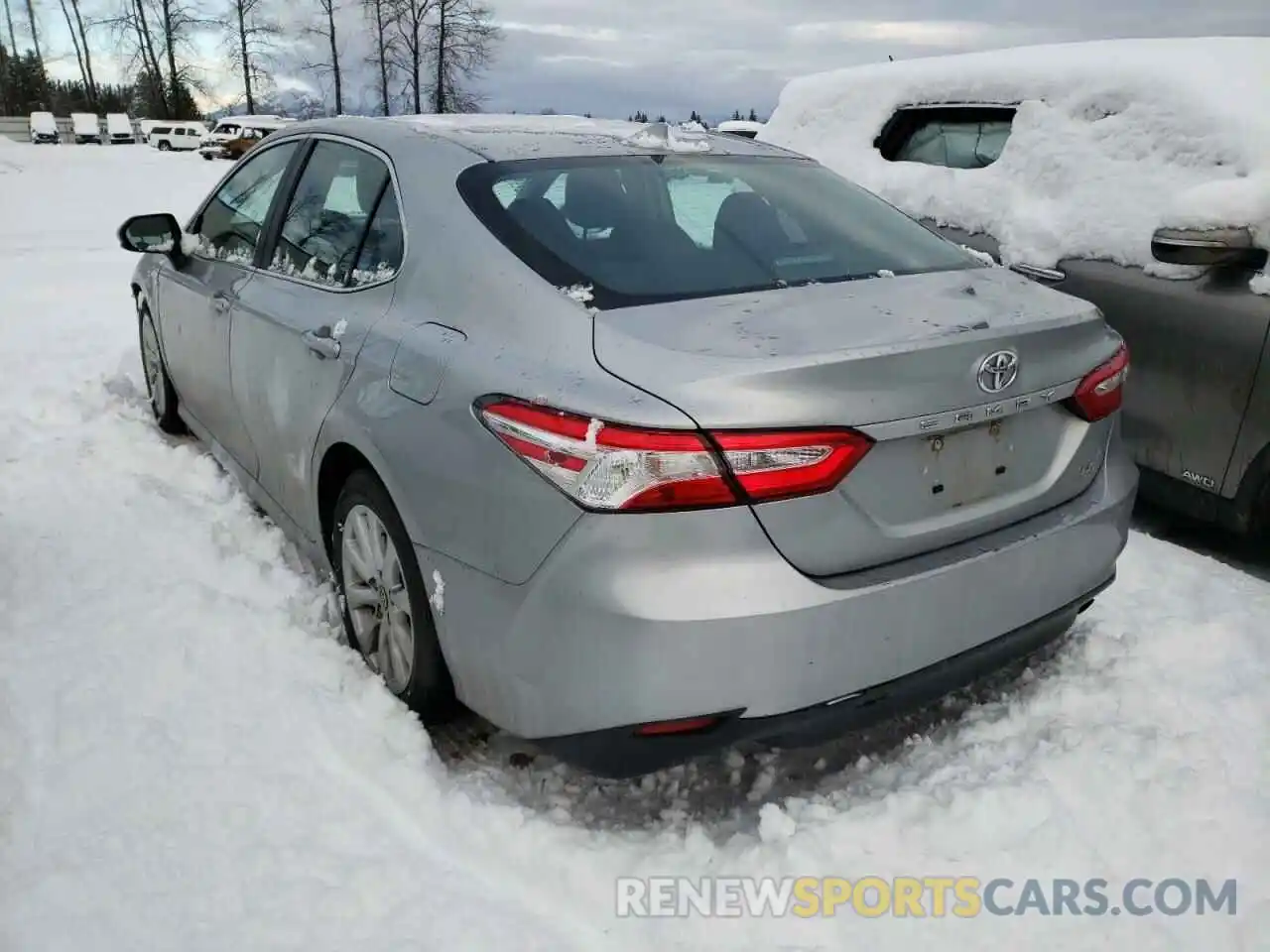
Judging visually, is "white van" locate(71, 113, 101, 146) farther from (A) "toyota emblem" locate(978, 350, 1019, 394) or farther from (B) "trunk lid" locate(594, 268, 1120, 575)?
(A) "toyota emblem" locate(978, 350, 1019, 394)

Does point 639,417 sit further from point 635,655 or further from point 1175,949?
point 1175,949

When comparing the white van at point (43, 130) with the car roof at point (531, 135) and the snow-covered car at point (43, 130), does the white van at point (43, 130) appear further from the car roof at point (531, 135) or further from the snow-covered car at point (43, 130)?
the car roof at point (531, 135)

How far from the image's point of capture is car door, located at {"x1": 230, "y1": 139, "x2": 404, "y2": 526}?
9.34 feet

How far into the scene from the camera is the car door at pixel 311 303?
2.85 metres

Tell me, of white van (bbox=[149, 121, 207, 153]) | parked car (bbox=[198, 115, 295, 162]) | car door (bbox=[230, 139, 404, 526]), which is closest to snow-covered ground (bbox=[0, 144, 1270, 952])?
car door (bbox=[230, 139, 404, 526])

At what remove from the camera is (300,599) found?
3.34 metres

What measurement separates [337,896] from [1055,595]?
177 centimetres

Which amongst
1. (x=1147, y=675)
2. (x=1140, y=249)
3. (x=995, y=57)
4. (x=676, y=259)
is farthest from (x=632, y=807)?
(x=995, y=57)

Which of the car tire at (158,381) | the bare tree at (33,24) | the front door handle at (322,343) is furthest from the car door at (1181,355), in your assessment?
the bare tree at (33,24)

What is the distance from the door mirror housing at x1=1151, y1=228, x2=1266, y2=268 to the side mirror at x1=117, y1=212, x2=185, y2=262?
154 inches

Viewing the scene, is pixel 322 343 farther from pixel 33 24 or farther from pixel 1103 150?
pixel 33 24

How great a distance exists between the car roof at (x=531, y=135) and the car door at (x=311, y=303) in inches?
3.9

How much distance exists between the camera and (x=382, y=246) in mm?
2859

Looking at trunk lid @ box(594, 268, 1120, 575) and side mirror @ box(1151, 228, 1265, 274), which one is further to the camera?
side mirror @ box(1151, 228, 1265, 274)
